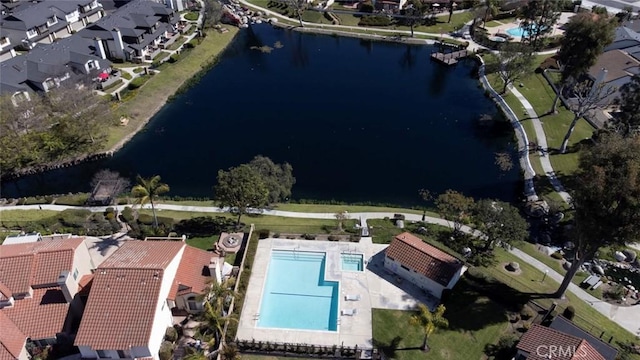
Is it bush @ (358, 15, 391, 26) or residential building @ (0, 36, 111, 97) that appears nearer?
A: residential building @ (0, 36, 111, 97)

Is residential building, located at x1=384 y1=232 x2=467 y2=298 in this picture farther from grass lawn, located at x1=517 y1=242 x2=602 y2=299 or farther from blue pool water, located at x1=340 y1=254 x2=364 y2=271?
grass lawn, located at x1=517 y1=242 x2=602 y2=299

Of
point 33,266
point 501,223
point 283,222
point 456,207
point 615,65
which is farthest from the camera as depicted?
point 615,65

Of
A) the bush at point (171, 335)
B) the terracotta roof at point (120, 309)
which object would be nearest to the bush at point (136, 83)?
the terracotta roof at point (120, 309)

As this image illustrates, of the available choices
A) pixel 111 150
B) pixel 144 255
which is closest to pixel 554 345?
pixel 144 255

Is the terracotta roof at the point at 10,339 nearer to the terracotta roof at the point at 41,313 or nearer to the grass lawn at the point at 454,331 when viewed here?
the terracotta roof at the point at 41,313

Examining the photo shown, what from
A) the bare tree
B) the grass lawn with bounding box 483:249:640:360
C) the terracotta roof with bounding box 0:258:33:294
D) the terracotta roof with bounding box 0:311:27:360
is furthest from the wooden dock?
the terracotta roof with bounding box 0:311:27:360

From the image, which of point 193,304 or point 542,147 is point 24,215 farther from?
point 542,147
